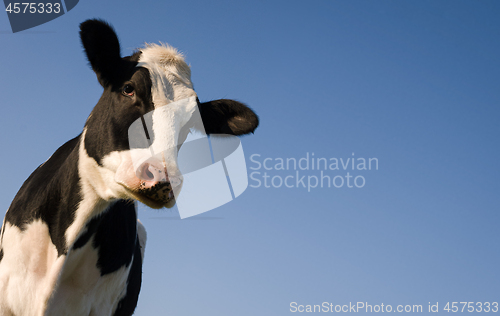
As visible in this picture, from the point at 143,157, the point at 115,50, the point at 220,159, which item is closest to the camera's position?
the point at 143,157

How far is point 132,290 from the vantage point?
4.80 m

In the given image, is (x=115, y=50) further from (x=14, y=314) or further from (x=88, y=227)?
(x=14, y=314)

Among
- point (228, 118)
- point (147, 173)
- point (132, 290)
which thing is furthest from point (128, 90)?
point (132, 290)

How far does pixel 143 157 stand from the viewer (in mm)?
3133

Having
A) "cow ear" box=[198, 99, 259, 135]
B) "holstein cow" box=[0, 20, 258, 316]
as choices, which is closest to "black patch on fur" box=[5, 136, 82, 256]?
"holstein cow" box=[0, 20, 258, 316]

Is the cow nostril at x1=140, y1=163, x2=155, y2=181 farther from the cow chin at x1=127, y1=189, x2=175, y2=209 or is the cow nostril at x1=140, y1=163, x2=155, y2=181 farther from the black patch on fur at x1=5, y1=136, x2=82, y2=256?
the black patch on fur at x1=5, y1=136, x2=82, y2=256

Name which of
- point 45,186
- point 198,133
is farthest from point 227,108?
point 45,186

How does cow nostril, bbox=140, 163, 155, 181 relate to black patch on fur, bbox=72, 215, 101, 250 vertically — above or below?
above

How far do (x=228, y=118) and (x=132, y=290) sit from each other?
2.17 m

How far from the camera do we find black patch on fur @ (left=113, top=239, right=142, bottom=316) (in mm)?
4430

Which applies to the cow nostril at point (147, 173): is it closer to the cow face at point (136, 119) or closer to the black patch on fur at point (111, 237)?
the cow face at point (136, 119)

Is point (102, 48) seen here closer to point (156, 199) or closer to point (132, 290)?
point (156, 199)

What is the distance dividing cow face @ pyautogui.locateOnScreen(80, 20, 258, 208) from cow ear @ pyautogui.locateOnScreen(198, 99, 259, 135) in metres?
0.04

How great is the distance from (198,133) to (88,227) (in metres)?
1.29
